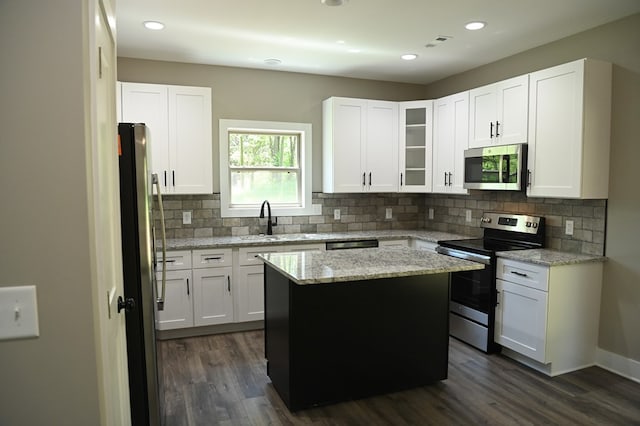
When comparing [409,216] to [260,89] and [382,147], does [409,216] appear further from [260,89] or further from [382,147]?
[260,89]

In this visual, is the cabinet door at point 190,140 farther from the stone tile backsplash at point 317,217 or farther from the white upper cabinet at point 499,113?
the white upper cabinet at point 499,113

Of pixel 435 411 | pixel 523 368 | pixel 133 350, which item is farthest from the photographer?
pixel 523 368

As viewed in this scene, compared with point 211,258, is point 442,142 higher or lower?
higher

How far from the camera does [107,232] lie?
1504 mm

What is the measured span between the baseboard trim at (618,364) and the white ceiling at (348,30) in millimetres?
2592

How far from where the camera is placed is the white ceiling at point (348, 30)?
302cm

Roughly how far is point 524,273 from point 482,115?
1609mm

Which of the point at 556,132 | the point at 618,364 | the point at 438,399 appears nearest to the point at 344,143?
the point at 556,132

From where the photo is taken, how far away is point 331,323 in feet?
9.23

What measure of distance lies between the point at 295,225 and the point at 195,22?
2.41 meters

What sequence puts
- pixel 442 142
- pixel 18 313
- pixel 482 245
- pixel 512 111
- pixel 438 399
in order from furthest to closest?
pixel 442 142 → pixel 482 245 → pixel 512 111 → pixel 438 399 → pixel 18 313

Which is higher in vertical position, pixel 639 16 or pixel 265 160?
pixel 639 16

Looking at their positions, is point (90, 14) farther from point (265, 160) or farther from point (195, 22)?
point (265, 160)

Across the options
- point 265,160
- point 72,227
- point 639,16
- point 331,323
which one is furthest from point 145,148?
point 639,16
